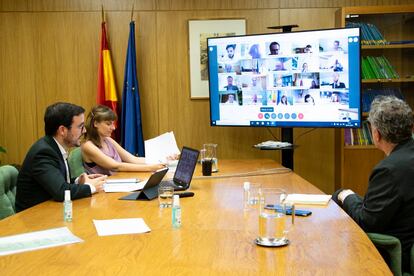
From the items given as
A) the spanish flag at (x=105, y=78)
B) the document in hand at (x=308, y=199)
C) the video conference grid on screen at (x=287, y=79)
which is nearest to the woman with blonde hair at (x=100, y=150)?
the spanish flag at (x=105, y=78)

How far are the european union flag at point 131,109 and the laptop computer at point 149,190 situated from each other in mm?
2165

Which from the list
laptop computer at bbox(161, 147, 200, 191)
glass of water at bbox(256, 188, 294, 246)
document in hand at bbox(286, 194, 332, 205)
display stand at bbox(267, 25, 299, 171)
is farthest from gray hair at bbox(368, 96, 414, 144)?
display stand at bbox(267, 25, 299, 171)

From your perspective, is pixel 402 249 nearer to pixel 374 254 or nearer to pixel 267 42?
pixel 374 254

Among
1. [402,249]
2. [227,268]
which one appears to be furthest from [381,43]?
[227,268]

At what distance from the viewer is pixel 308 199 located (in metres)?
2.75

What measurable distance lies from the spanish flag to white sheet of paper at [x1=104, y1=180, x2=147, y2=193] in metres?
2.00

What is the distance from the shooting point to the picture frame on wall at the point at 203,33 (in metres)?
5.28

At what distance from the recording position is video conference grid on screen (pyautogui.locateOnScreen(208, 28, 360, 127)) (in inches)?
179

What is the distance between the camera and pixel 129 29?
17.4 feet

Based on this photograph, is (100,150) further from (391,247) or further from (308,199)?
(391,247)

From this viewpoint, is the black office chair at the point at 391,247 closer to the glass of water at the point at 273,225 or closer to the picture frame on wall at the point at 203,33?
the glass of water at the point at 273,225

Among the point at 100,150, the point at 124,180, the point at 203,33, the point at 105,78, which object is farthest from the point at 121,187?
the point at 203,33

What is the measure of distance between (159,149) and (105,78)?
129 cm

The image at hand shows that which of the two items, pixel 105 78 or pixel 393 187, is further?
pixel 105 78
